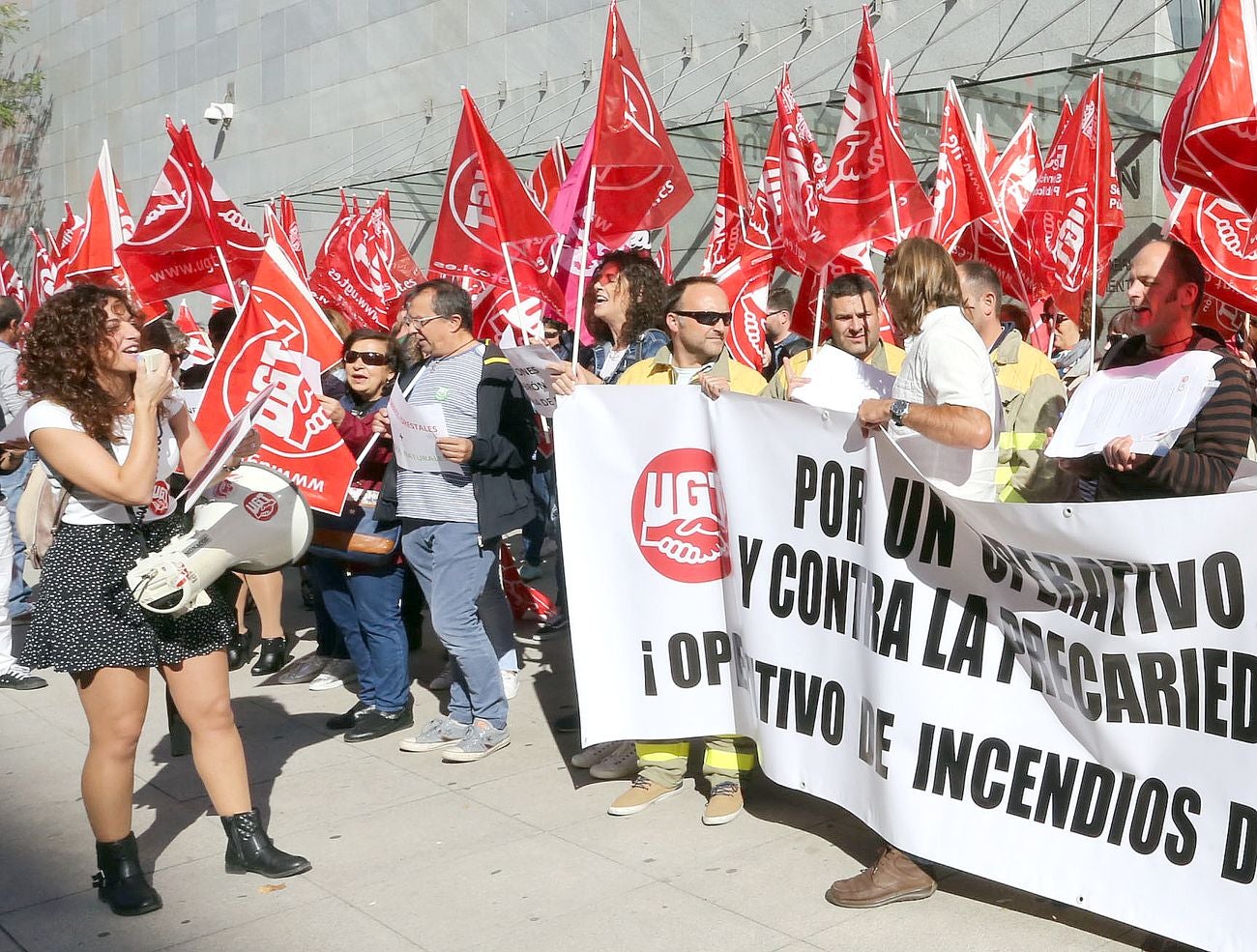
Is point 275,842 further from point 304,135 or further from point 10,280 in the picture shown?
point 304,135

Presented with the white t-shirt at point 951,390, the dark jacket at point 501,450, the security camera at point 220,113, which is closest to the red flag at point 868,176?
the dark jacket at point 501,450

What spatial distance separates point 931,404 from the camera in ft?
13.1

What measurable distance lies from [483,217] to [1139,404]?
3307mm

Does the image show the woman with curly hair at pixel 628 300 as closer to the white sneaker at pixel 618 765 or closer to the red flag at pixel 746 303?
the white sneaker at pixel 618 765

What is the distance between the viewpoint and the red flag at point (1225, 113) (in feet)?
13.4

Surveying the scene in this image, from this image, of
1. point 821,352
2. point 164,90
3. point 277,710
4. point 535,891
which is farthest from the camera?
point 164,90

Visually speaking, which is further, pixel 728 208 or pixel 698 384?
pixel 728 208

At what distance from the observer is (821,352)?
4.67 meters

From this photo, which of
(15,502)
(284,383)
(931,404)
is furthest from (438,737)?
(15,502)

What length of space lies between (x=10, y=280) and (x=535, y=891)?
Result: 1042 centimetres

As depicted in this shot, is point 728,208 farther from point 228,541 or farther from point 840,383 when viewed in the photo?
point 228,541

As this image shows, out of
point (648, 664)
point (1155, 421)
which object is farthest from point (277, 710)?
point (1155, 421)

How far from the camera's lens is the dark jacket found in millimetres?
5449

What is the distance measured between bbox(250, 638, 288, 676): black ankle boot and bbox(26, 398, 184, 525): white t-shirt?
2.92 m
